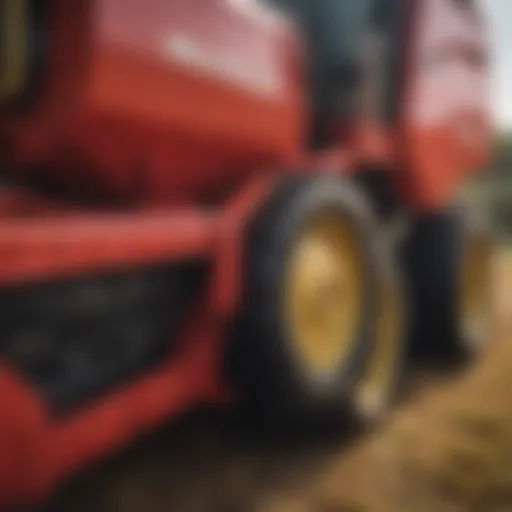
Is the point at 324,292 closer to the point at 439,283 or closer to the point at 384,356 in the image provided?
the point at 384,356

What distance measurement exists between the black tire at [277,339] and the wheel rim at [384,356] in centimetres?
19

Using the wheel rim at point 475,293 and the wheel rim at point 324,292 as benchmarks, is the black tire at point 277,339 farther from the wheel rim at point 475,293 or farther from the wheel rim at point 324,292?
the wheel rim at point 475,293

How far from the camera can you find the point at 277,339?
Answer: 2.08 meters

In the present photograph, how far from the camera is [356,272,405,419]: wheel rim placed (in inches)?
99.8

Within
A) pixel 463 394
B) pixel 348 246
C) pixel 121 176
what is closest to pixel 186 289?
pixel 121 176

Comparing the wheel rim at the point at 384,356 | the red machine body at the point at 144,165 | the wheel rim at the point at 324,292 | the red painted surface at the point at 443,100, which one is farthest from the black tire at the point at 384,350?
the red painted surface at the point at 443,100

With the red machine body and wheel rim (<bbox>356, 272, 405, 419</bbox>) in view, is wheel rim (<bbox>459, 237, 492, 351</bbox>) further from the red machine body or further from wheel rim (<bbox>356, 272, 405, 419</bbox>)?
Answer: the red machine body

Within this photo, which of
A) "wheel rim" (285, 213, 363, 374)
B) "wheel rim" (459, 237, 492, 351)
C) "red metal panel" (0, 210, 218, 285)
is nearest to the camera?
"red metal panel" (0, 210, 218, 285)

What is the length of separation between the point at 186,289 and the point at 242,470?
459 mm

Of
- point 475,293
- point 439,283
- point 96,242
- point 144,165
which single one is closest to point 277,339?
point 144,165

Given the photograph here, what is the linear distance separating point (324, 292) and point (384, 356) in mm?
479

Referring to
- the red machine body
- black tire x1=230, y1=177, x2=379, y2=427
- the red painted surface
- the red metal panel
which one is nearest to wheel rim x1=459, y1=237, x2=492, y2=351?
the red painted surface

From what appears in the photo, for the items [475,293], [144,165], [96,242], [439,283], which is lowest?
[475,293]

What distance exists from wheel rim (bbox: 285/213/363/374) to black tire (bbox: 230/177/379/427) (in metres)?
0.04
